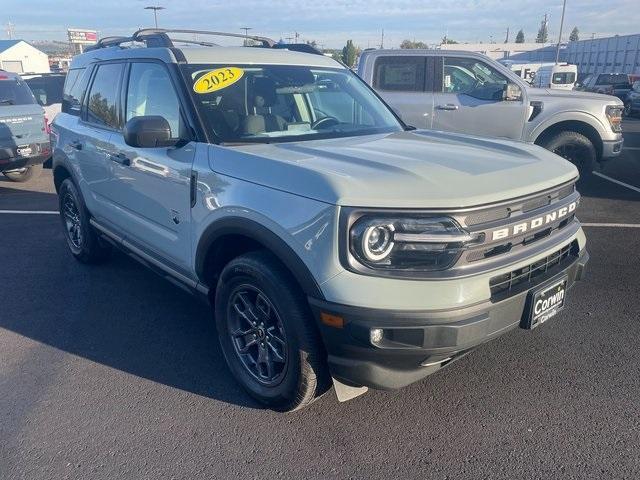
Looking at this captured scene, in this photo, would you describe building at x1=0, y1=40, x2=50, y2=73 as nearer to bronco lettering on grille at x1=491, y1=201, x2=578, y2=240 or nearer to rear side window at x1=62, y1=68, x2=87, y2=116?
rear side window at x1=62, y1=68, x2=87, y2=116

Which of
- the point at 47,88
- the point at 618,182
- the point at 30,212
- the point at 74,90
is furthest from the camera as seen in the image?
the point at 47,88

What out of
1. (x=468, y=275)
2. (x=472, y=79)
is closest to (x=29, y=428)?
(x=468, y=275)

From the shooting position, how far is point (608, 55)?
134 feet

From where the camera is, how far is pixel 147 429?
2947 mm

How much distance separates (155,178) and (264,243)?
1.26 meters

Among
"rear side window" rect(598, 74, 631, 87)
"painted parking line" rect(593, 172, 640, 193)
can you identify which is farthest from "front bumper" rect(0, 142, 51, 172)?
"rear side window" rect(598, 74, 631, 87)

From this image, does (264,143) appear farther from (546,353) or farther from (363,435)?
(546,353)

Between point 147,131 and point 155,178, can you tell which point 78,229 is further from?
point 147,131

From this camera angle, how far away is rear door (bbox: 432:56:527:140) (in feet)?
26.7

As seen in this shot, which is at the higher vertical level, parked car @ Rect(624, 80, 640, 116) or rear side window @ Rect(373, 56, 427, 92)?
rear side window @ Rect(373, 56, 427, 92)

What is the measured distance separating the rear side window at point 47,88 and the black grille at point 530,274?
442 inches

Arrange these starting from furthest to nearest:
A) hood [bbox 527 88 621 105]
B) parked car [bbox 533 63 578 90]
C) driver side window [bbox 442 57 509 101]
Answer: parked car [bbox 533 63 578 90] → hood [bbox 527 88 621 105] → driver side window [bbox 442 57 509 101]

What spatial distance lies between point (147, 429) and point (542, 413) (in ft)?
7.00

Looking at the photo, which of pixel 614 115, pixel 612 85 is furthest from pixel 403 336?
pixel 612 85
